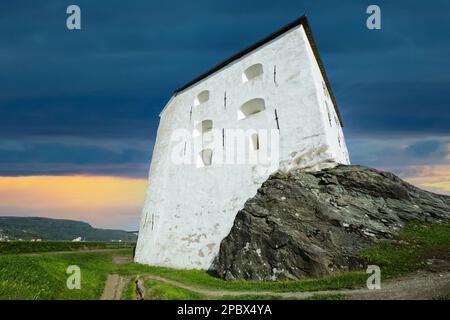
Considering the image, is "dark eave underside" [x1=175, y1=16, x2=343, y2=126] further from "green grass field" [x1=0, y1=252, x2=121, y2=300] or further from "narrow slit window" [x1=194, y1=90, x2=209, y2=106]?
"green grass field" [x1=0, y1=252, x2=121, y2=300]

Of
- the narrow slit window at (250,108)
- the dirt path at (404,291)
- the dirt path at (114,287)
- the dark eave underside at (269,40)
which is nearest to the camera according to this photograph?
the dirt path at (404,291)

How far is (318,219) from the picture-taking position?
12914 millimetres

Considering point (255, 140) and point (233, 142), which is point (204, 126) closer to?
point (233, 142)

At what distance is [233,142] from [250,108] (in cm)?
257

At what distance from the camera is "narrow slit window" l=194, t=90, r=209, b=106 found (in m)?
22.9

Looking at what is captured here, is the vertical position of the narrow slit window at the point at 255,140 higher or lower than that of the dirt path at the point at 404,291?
higher

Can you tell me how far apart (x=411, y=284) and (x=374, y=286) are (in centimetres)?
97

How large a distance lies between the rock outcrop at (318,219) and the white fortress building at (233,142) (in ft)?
5.23

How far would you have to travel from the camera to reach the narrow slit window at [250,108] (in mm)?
19234

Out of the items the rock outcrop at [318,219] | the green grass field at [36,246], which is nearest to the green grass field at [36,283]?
the rock outcrop at [318,219]

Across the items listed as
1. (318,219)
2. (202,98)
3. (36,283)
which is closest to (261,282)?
(318,219)

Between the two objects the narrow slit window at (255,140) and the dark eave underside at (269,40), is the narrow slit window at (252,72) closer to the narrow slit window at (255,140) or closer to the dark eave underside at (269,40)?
the dark eave underside at (269,40)
